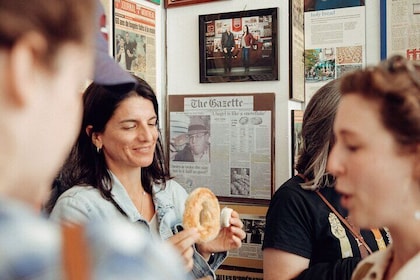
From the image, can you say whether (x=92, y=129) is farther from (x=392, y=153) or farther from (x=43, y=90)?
(x=43, y=90)

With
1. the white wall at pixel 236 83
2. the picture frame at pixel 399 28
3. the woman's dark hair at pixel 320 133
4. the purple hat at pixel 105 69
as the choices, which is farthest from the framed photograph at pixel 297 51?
the purple hat at pixel 105 69

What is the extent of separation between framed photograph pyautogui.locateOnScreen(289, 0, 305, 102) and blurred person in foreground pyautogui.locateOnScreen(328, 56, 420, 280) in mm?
1440

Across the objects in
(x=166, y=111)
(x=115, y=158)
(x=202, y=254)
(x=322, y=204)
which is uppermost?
(x=166, y=111)

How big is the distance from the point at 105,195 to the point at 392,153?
0.96 metres

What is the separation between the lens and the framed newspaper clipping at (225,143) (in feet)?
7.27

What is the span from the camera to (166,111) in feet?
7.86

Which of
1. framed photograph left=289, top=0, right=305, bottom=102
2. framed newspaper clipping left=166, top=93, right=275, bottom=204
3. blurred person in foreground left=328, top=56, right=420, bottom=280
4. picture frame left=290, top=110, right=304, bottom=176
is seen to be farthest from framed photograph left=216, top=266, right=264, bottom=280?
blurred person in foreground left=328, top=56, right=420, bottom=280

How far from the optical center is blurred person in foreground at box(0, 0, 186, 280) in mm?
348

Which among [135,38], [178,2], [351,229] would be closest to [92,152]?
[135,38]

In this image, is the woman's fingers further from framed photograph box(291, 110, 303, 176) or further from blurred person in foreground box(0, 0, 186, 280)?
framed photograph box(291, 110, 303, 176)

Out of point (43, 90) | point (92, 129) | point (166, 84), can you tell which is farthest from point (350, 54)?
point (43, 90)

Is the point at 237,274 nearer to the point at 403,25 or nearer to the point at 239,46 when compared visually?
the point at 239,46

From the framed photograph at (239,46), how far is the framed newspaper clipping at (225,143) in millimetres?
93

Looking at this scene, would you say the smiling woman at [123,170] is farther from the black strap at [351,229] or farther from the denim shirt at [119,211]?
the black strap at [351,229]
